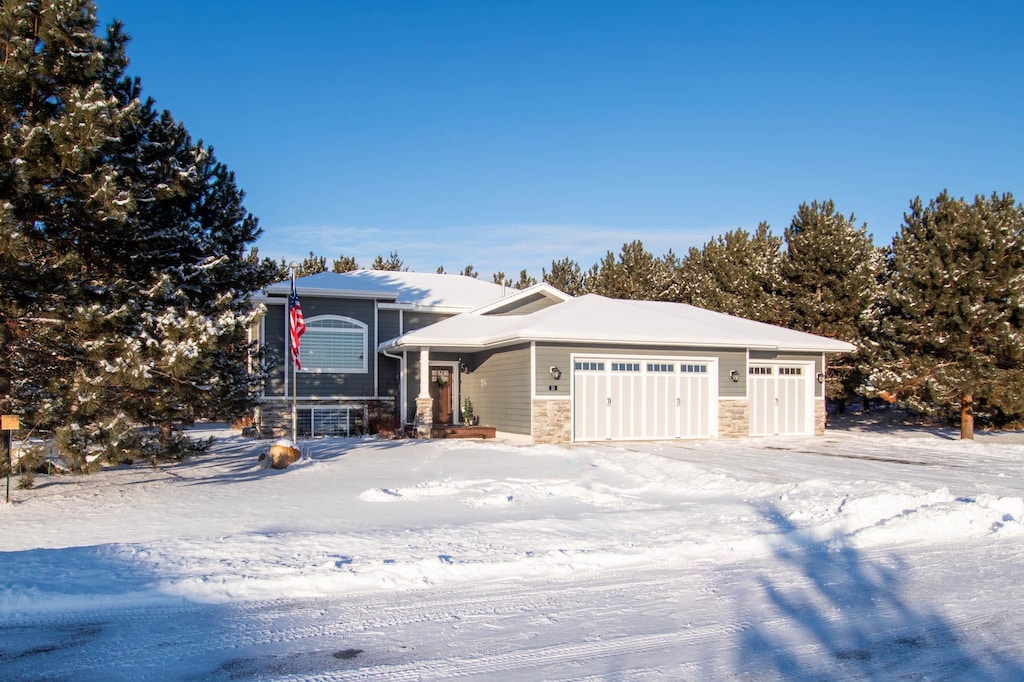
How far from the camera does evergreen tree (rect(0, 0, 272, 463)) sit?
393 inches

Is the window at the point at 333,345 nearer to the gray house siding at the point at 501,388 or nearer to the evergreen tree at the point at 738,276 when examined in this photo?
the gray house siding at the point at 501,388

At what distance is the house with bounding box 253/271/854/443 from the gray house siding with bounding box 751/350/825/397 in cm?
4

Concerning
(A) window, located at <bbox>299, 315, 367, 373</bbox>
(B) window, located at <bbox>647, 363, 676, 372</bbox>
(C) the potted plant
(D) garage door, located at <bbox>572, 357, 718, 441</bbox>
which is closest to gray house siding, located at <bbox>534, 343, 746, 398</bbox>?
(D) garage door, located at <bbox>572, 357, 718, 441</bbox>

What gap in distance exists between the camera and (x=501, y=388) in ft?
66.1

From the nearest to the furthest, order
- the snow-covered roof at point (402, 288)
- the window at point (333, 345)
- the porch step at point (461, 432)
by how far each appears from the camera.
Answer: the porch step at point (461, 432) → the window at point (333, 345) → the snow-covered roof at point (402, 288)

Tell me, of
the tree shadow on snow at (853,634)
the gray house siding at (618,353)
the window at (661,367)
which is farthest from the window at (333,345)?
the tree shadow on snow at (853,634)

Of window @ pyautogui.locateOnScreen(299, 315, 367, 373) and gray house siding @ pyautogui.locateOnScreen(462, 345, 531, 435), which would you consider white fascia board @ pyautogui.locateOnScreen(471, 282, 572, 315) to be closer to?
gray house siding @ pyautogui.locateOnScreen(462, 345, 531, 435)

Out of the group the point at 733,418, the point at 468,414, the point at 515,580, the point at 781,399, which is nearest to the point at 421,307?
the point at 468,414

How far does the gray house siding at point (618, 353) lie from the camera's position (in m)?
18.4

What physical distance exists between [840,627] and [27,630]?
5.56 m

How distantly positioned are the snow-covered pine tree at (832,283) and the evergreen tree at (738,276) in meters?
1.04

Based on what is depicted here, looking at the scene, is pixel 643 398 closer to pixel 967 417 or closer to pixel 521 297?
pixel 521 297

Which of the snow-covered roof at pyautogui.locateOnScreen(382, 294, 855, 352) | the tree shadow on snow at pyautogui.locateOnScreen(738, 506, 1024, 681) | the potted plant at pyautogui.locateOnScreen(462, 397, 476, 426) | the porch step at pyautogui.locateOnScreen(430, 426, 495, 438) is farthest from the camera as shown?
the potted plant at pyautogui.locateOnScreen(462, 397, 476, 426)

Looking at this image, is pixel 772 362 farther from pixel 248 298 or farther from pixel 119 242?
pixel 119 242
